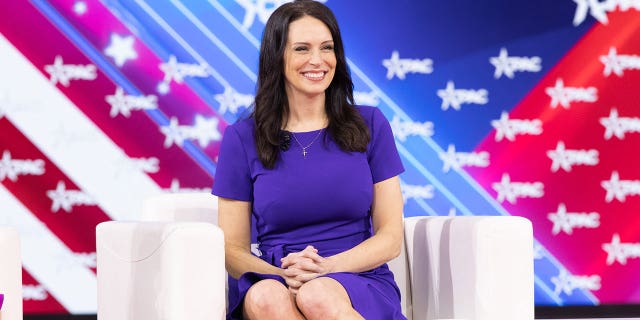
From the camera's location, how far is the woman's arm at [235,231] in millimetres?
2592

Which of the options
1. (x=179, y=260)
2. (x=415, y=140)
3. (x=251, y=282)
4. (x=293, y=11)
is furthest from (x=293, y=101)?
(x=415, y=140)

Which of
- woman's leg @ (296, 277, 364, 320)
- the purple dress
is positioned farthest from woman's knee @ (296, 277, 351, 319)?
the purple dress

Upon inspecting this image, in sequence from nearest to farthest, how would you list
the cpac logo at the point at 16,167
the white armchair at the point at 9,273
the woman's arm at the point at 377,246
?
the white armchair at the point at 9,273 → the woman's arm at the point at 377,246 → the cpac logo at the point at 16,167

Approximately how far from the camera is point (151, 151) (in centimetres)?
484

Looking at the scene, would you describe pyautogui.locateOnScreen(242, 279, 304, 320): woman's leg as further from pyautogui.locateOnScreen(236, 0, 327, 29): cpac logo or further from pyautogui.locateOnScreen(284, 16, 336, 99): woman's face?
pyautogui.locateOnScreen(236, 0, 327, 29): cpac logo

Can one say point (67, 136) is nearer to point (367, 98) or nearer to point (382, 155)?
point (367, 98)

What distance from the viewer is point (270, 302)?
7.43 ft

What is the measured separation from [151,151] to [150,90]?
1.03ft

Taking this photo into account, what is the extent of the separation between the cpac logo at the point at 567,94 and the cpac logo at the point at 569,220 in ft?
1.75

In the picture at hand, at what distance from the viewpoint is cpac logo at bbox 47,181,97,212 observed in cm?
483

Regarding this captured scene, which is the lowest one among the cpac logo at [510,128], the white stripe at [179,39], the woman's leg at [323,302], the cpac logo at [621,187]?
the woman's leg at [323,302]

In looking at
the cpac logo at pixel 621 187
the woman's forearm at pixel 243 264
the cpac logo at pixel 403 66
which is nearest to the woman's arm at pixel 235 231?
the woman's forearm at pixel 243 264

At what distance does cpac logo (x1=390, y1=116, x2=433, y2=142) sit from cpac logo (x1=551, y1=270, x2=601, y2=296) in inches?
39.4

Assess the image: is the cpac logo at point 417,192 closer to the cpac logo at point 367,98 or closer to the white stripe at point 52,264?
the cpac logo at point 367,98
